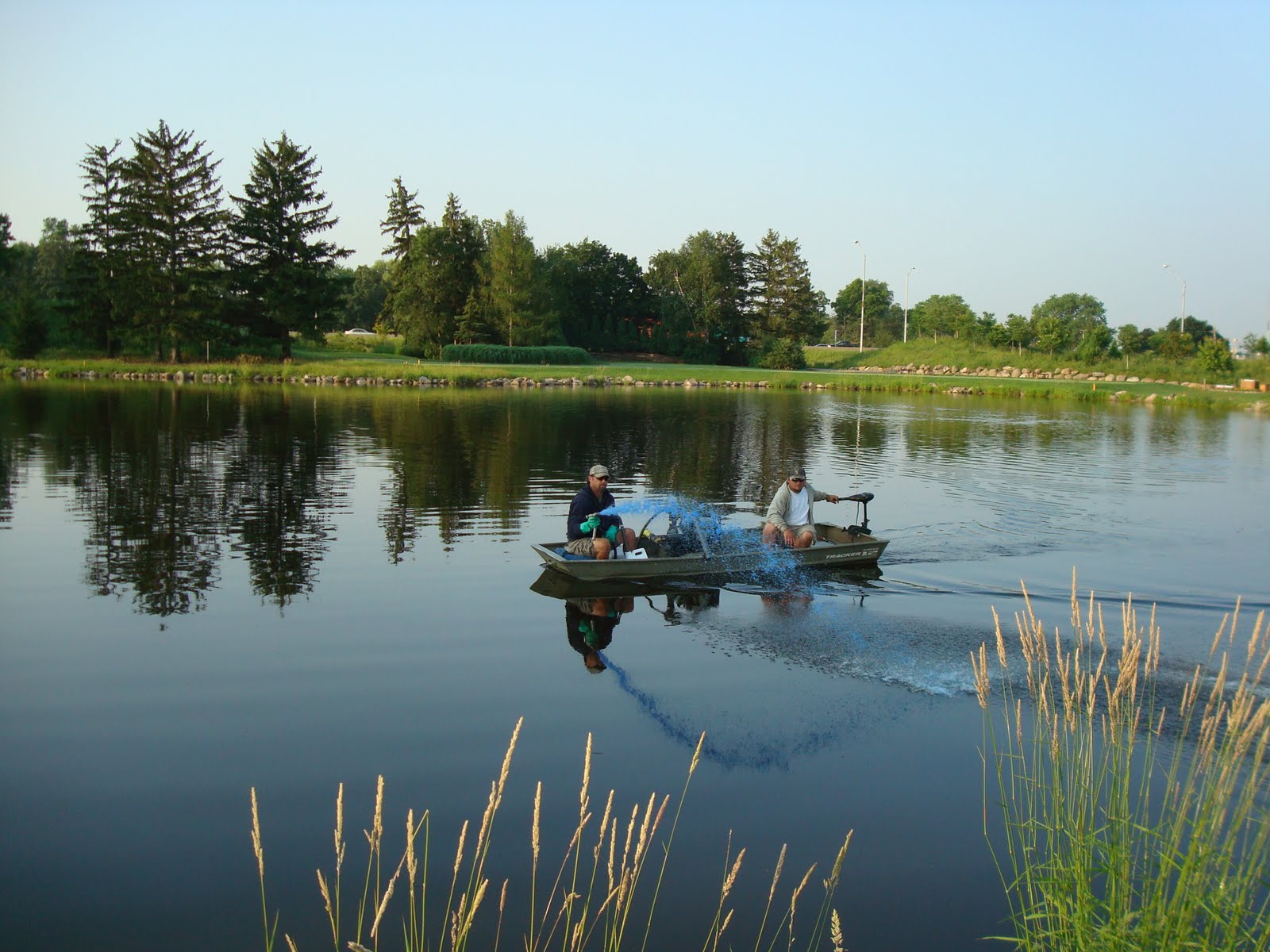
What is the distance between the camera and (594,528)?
52.0 feet

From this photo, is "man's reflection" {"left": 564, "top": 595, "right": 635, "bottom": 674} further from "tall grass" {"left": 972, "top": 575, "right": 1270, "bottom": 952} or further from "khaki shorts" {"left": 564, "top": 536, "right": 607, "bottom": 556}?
"tall grass" {"left": 972, "top": 575, "right": 1270, "bottom": 952}

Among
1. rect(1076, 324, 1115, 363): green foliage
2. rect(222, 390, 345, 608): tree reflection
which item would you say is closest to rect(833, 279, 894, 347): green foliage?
rect(1076, 324, 1115, 363): green foliage

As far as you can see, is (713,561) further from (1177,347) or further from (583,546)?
(1177,347)

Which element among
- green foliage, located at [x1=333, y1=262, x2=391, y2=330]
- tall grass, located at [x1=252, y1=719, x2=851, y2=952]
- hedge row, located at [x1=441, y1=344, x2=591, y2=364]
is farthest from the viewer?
green foliage, located at [x1=333, y1=262, x2=391, y2=330]

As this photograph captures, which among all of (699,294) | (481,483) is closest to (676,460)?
(481,483)

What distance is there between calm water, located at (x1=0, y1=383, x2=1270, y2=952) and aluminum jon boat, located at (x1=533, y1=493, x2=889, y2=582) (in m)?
0.37

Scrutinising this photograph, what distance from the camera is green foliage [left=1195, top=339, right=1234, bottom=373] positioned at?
73.9 m

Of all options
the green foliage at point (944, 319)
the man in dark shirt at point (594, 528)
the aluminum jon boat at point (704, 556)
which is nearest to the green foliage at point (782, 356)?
the green foliage at point (944, 319)

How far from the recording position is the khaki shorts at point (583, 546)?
1598 centimetres

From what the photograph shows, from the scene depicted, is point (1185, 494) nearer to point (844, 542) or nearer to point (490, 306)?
point (844, 542)

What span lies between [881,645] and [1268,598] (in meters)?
7.66

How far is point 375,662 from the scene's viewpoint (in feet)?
40.1

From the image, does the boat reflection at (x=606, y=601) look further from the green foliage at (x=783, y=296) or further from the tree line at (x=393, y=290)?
the green foliage at (x=783, y=296)

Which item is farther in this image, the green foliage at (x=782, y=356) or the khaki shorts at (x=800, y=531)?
the green foliage at (x=782, y=356)
